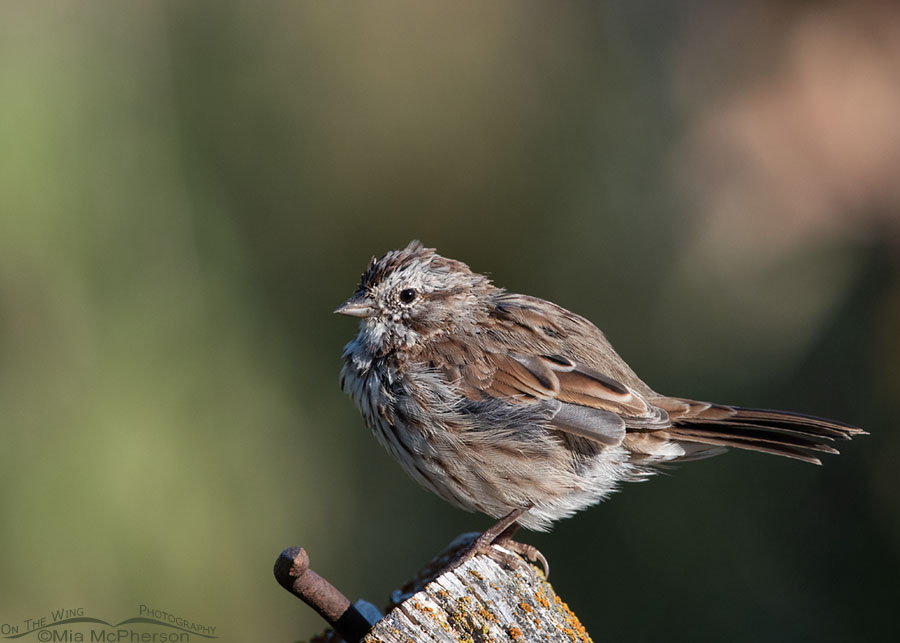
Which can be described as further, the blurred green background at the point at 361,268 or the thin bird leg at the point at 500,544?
the blurred green background at the point at 361,268

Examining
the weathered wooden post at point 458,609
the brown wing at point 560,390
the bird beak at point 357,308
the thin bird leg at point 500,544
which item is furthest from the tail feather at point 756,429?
the weathered wooden post at point 458,609

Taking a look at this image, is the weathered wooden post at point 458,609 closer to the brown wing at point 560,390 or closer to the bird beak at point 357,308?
the brown wing at point 560,390

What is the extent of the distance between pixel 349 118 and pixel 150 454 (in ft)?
7.77

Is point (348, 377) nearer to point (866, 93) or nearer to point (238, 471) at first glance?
point (238, 471)

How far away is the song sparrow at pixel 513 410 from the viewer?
3256mm

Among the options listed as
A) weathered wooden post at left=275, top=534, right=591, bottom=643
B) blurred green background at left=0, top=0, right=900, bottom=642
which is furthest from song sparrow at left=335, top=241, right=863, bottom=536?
blurred green background at left=0, top=0, right=900, bottom=642

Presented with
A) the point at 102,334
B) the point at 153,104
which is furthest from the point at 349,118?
the point at 102,334

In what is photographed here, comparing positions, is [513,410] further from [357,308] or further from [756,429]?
[756,429]

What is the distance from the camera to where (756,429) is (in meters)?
3.28

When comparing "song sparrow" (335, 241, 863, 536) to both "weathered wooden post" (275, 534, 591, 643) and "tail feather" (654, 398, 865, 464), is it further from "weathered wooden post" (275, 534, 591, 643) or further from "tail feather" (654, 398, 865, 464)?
"weathered wooden post" (275, 534, 591, 643)

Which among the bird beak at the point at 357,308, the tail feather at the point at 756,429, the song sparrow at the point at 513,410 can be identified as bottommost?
the tail feather at the point at 756,429

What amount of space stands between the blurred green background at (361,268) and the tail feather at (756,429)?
2.04 metres

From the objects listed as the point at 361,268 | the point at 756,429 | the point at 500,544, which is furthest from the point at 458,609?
the point at 361,268

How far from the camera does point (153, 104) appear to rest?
16.8 ft
